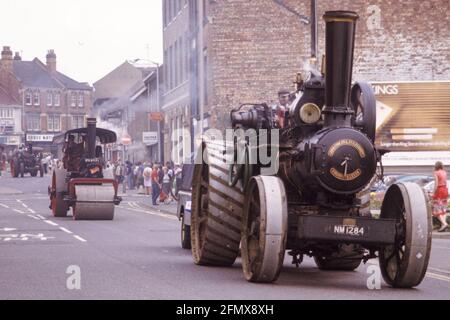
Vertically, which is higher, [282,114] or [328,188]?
[282,114]

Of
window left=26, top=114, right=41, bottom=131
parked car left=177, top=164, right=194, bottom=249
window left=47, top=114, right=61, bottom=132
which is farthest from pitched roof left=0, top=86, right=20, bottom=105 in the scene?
parked car left=177, top=164, right=194, bottom=249

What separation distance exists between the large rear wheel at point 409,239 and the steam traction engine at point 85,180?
17.3m

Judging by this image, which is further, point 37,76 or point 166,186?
point 37,76

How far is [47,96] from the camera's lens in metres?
128

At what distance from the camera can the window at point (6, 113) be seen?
11906 centimetres

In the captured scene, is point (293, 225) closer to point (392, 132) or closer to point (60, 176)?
point (60, 176)

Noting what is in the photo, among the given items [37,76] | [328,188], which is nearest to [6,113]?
[37,76]

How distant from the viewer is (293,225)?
13.0 metres

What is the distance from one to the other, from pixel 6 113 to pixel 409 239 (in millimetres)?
111282

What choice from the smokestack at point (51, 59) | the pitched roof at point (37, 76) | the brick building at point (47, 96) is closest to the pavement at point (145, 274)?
the brick building at point (47, 96)

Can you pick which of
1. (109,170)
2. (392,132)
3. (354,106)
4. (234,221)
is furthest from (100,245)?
(392,132)

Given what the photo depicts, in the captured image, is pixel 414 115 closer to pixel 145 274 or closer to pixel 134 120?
pixel 145 274

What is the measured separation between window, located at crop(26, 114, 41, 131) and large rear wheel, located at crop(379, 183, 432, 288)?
11391cm
